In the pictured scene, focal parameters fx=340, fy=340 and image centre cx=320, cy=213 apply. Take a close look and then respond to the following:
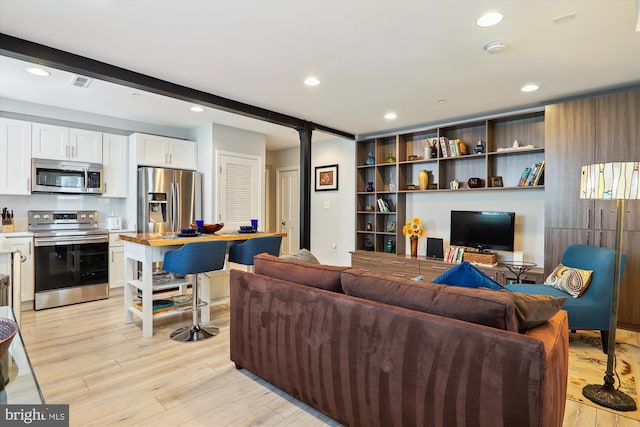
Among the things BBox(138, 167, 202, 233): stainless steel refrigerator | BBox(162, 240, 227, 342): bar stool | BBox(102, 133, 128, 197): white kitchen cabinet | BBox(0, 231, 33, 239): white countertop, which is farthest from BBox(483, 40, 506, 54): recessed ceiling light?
BBox(0, 231, 33, 239): white countertop

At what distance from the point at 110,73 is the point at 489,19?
2.99 meters

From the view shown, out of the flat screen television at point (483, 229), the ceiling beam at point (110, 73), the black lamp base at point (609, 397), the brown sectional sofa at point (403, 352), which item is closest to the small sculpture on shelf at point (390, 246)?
the flat screen television at point (483, 229)

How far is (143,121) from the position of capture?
16.0 ft

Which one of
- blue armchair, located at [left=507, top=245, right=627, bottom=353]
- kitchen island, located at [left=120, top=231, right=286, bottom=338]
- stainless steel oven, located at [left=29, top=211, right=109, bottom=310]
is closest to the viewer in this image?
blue armchair, located at [left=507, top=245, right=627, bottom=353]

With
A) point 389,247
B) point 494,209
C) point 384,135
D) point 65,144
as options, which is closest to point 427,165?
point 384,135

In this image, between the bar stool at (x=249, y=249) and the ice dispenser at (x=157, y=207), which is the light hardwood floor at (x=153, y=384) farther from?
the ice dispenser at (x=157, y=207)

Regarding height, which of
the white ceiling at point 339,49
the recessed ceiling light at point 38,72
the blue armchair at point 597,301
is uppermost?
the recessed ceiling light at point 38,72

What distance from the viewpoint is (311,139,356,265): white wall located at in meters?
5.82

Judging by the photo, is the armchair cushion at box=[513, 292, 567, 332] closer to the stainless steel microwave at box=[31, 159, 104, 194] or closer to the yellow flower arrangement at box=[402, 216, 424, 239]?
the yellow flower arrangement at box=[402, 216, 424, 239]

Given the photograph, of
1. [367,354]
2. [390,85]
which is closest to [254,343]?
[367,354]

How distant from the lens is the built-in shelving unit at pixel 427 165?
13.8ft

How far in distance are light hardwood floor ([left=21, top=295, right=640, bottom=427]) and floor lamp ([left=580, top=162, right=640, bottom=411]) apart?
0.15 meters

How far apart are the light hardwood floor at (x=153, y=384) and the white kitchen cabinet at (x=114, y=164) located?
1894 millimetres

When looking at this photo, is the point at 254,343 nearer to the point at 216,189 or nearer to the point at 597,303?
the point at 597,303
